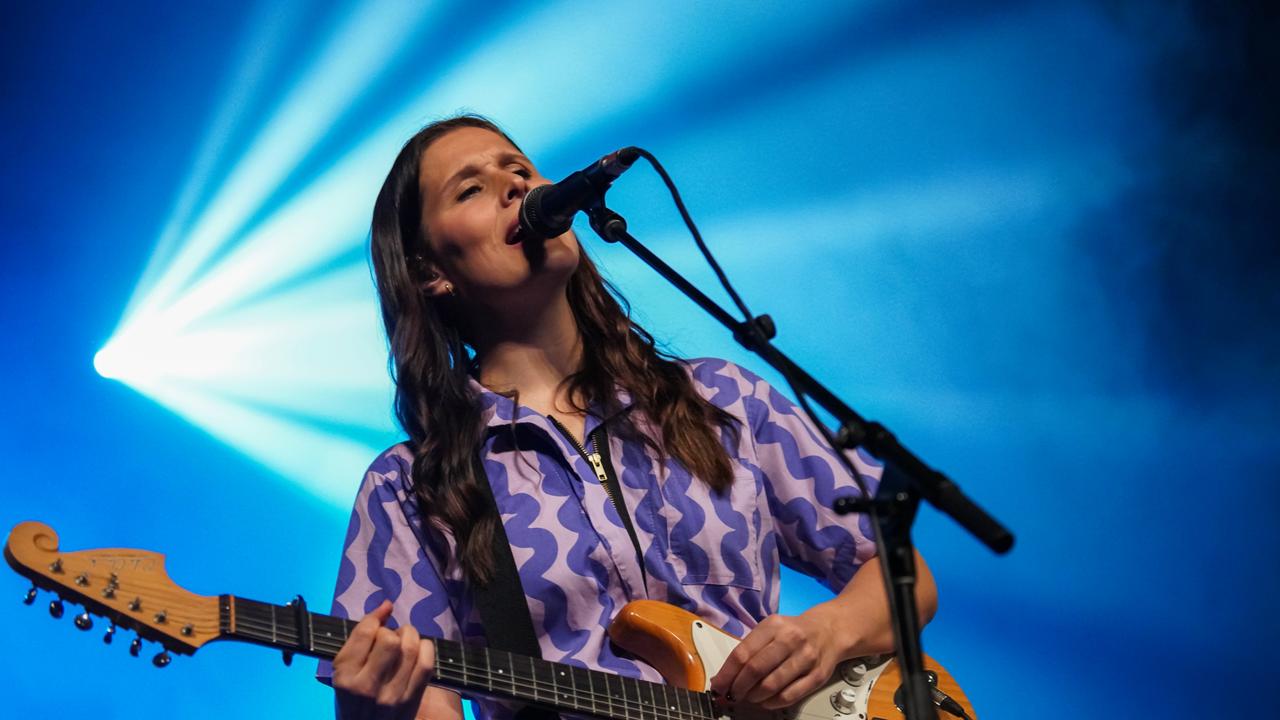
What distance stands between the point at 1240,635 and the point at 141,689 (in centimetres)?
Result: 268

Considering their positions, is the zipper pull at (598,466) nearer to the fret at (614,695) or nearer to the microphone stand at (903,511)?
the fret at (614,695)

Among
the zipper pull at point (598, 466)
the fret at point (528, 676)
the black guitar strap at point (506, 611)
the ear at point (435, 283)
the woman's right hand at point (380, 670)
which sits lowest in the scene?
the woman's right hand at point (380, 670)

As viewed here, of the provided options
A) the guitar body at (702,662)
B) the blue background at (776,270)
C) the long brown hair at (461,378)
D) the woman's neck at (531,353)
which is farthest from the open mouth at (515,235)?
the guitar body at (702,662)

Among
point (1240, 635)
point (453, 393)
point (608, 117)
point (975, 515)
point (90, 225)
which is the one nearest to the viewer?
point (975, 515)

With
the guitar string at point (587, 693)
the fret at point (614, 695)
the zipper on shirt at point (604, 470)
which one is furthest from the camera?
the zipper on shirt at point (604, 470)

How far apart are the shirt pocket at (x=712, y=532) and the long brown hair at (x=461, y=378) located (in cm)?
3

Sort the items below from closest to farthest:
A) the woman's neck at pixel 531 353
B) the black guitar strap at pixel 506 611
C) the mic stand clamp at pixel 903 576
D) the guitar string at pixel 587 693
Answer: the mic stand clamp at pixel 903 576, the guitar string at pixel 587 693, the black guitar strap at pixel 506 611, the woman's neck at pixel 531 353

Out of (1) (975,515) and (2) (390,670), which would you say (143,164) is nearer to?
(2) (390,670)

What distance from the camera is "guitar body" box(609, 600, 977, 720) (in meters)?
1.81

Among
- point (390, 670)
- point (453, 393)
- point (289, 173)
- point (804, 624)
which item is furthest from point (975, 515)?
point (289, 173)

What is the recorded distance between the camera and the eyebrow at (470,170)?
2242 millimetres

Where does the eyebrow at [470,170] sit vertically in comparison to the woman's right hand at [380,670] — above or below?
above

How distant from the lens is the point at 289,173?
272 centimetres

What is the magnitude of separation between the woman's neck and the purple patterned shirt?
74mm
